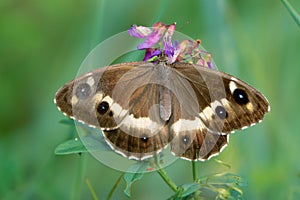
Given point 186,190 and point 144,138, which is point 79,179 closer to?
point 144,138

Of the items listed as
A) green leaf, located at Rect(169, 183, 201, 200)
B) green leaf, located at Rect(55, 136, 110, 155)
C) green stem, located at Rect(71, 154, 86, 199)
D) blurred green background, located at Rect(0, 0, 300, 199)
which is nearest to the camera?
green leaf, located at Rect(169, 183, 201, 200)

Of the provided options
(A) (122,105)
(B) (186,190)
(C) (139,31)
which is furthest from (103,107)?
(B) (186,190)

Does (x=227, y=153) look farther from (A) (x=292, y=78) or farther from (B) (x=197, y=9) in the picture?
(B) (x=197, y=9)

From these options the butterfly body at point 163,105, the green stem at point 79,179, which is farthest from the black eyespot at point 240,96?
the green stem at point 79,179

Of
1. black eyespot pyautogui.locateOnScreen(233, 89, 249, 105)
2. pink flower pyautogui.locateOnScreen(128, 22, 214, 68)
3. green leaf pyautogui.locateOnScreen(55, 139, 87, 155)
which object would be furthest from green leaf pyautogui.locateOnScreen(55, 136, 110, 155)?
black eyespot pyautogui.locateOnScreen(233, 89, 249, 105)

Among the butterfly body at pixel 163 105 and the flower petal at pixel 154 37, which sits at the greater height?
the flower petal at pixel 154 37

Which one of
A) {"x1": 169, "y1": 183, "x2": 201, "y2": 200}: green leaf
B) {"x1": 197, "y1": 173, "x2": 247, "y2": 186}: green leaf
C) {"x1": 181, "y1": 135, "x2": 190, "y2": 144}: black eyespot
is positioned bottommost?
{"x1": 169, "y1": 183, "x2": 201, "y2": 200}: green leaf

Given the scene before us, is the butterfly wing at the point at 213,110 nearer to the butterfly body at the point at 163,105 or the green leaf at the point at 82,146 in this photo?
the butterfly body at the point at 163,105

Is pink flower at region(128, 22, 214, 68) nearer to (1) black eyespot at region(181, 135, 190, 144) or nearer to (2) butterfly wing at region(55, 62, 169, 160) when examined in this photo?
(2) butterfly wing at region(55, 62, 169, 160)
